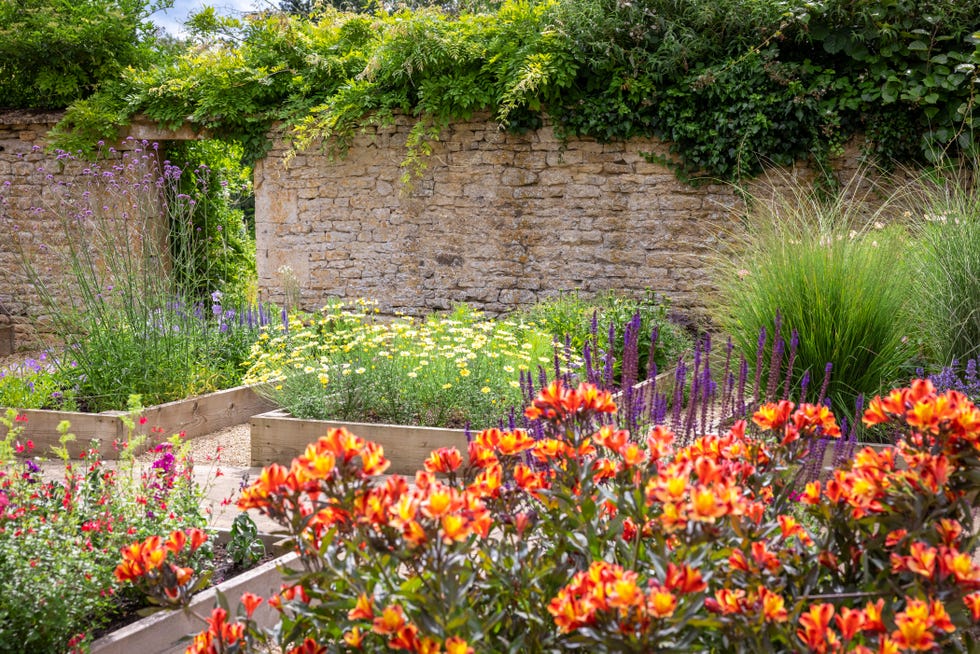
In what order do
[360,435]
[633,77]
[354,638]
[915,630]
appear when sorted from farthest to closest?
1. [633,77]
2. [360,435]
3. [354,638]
4. [915,630]

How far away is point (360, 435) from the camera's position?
185 inches

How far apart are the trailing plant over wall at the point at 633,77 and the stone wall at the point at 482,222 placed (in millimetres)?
239

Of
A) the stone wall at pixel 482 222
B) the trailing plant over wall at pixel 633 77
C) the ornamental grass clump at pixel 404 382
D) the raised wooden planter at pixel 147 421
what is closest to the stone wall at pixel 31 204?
the trailing plant over wall at pixel 633 77

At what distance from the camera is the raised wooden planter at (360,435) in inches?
181

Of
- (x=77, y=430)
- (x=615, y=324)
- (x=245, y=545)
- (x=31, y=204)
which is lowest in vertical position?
(x=77, y=430)

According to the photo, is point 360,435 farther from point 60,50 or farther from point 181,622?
point 60,50

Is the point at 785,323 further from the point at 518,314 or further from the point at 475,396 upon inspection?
the point at 518,314

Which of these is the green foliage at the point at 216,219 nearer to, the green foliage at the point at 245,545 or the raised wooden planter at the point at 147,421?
the raised wooden planter at the point at 147,421

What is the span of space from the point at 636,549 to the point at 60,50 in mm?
10448

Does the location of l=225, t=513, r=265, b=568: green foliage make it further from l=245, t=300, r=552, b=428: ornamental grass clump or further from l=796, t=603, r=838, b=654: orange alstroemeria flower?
l=796, t=603, r=838, b=654: orange alstroemeria flower

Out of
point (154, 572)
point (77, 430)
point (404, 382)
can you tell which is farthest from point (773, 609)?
point (77, 430)

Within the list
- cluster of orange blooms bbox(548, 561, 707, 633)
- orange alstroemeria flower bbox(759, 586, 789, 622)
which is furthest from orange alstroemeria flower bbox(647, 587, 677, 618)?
orange alstroemeria flower bbox(759, 586, 789, 622)

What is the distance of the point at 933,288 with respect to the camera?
486 cm

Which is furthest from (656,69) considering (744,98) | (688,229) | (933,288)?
(933,288)
